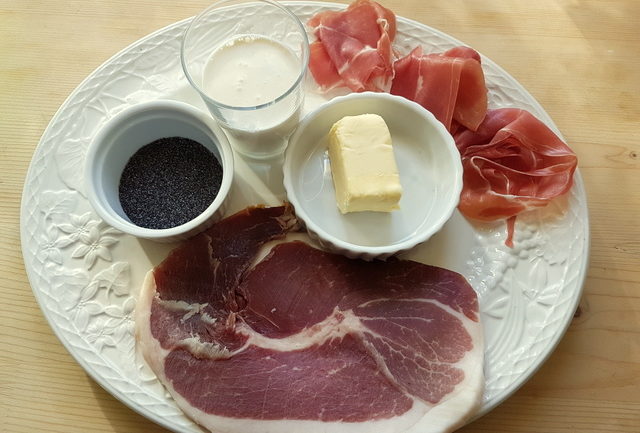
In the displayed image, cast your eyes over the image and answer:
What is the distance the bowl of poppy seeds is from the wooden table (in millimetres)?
437

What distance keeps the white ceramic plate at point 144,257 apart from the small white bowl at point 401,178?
3.9 inches

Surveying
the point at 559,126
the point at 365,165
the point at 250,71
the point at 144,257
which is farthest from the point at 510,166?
the point at 144,257

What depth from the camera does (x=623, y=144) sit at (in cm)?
172

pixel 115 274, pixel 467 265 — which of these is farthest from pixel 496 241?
pixel 115 274

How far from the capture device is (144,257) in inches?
58.4

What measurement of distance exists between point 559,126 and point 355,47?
750 mm

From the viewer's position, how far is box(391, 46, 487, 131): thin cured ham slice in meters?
1.58

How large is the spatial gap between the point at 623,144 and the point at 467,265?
75 cm

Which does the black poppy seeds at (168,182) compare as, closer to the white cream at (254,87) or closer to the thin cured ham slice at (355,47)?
the white cream at (254,87)

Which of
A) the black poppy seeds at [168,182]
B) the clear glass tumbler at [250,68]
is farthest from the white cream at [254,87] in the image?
the black poppy seeds at [168,182]

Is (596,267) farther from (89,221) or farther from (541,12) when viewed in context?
(89,221)

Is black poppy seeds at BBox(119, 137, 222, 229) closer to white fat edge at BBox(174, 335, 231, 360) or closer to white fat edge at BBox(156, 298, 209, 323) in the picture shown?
white fat edge at BBox(156, 298, 209, 323)

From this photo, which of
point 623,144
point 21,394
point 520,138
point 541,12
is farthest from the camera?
point 541,12

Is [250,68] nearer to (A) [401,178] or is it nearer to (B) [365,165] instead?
(B) [365,165]
